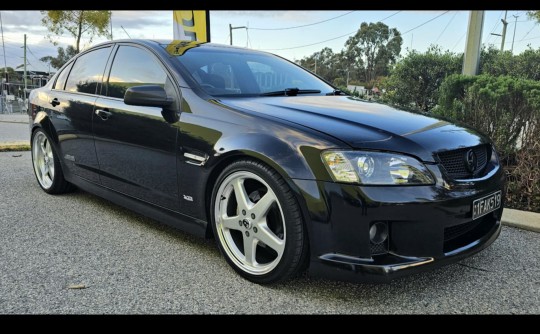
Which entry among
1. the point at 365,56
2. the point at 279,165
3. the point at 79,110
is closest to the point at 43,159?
the point at 79,110

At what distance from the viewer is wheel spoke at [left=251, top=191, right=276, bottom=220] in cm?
247

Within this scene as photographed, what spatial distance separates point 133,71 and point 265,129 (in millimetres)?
1541

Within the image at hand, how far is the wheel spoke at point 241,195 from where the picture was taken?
2609mm

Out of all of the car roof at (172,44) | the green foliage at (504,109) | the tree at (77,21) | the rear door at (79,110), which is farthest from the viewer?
the tree at (77,21)

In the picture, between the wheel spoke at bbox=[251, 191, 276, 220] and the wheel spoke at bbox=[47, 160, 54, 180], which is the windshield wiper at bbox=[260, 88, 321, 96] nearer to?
the wheel spoke at bbox=[251, 191, 276, 220]

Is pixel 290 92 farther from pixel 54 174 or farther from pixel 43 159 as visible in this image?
pixel 43 159

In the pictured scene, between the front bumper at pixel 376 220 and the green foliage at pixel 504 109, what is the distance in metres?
2.76

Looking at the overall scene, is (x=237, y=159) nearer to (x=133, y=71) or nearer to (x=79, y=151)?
(x=133, y=71)

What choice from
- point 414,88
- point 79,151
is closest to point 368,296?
point 79,151

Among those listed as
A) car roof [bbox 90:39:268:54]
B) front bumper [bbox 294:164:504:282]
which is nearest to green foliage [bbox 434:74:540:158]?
car roof [bbox 90:39:268:54]

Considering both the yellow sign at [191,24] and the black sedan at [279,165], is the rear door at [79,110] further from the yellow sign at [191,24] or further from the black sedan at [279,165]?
the yellow sign at [191,24]

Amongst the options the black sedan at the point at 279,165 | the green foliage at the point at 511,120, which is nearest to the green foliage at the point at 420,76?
the green foliage at the point at 511,120

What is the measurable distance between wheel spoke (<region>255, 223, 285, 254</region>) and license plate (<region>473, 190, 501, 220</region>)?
1.06 m

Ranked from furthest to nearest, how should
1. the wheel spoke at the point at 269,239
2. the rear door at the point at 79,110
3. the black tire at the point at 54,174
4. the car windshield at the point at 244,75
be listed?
the black tire at the point at 54,174, the rear door at the point at 79,110, the car windshield at the point at 244,75, the wheel spoke at the point at 269,239
